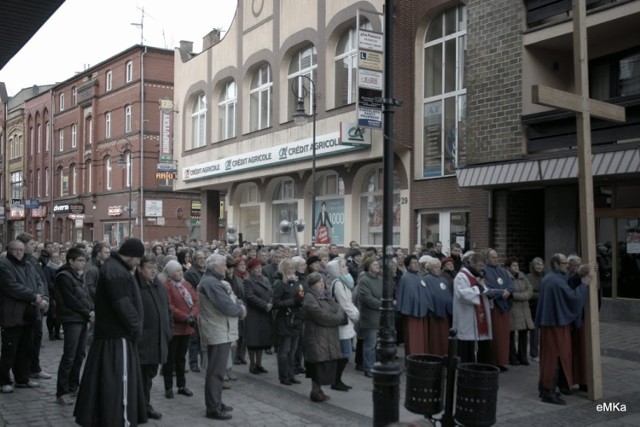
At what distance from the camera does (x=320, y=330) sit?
8.66 metres

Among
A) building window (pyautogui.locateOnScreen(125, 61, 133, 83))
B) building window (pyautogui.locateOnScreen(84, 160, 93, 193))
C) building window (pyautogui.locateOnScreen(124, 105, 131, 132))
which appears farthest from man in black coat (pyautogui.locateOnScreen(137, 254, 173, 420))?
building window (pyautogui.locateOnScreen(84, 160, 93, 193))

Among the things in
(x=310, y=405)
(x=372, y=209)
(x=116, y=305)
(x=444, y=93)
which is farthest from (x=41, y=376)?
(x=372, y=209)

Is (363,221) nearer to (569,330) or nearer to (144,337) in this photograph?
(569,330)

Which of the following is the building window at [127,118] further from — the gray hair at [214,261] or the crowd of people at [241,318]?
the gray hair at [214,261]

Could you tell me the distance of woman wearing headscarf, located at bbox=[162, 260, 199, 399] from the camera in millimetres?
8844

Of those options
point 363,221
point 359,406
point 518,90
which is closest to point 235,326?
point 359,406

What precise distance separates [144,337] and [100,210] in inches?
1656

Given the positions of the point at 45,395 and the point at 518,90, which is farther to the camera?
the point at 518,90

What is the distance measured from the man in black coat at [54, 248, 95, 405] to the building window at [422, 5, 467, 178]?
12487 millimetres

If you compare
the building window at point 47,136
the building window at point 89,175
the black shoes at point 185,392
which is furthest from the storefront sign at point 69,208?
the black shoes at point 185,392

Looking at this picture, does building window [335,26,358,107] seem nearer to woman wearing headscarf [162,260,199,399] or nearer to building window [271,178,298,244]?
building window [271,178,298,244]

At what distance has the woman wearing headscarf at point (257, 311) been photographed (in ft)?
33.4

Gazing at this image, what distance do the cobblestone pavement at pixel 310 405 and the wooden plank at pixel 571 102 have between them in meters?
3.93

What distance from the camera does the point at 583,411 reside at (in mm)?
8320
